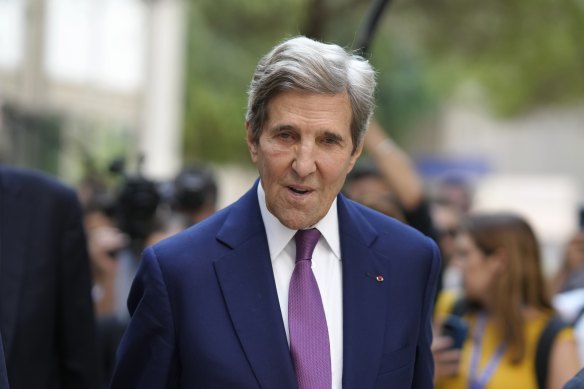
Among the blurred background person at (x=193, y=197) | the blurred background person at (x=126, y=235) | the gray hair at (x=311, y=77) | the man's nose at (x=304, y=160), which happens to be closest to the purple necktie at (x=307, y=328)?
the man's nose at (x=304, y=160)

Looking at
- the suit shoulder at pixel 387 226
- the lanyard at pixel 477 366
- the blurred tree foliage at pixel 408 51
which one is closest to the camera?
the suit shoulder at pixel 387 226

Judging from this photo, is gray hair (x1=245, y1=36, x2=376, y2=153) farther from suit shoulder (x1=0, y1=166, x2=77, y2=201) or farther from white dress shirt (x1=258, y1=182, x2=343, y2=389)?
suit shoulder (x1=0, y1=166, x2=77, y2=201)

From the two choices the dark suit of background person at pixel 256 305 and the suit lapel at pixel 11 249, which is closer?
the dark suit of background person at pixel 256 305

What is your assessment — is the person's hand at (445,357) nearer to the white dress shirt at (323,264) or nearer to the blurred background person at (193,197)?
the white dress shirt at (323,264)

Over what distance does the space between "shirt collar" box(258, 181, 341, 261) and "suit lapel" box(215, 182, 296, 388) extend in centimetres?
2

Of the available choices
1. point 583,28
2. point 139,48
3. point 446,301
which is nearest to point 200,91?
point 139,48

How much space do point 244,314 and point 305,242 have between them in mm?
268

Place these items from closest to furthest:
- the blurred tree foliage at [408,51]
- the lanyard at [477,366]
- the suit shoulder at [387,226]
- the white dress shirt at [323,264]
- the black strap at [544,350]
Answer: the white dress shirt at [323,264] → the suit shoulder at [387,226] → the black strap at [544,350] → the lanyard at [477,366] → the blurred tree foliage at [408,51]

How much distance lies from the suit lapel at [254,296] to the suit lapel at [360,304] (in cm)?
18

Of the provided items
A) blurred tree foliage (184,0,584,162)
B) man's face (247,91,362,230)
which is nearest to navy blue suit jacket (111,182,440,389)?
man's face (247,91,362,230)

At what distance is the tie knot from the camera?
3.36m

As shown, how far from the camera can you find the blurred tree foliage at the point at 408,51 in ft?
61.4

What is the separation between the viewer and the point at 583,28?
18.7 metres

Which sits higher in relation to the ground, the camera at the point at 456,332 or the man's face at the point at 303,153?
the man's face at the point at 303,153
